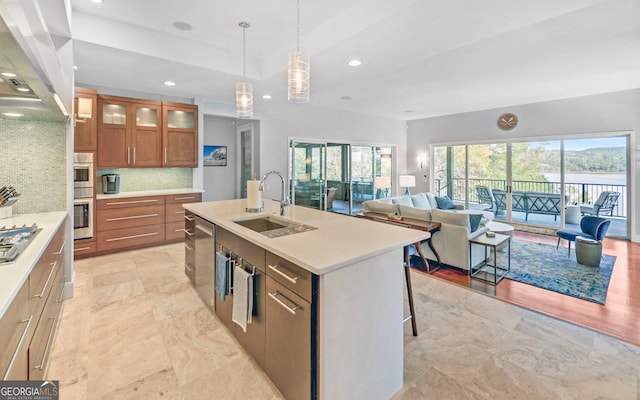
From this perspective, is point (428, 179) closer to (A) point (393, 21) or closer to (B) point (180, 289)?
(A) point (393, 21)

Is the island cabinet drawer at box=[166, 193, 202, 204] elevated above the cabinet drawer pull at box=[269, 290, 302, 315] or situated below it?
above

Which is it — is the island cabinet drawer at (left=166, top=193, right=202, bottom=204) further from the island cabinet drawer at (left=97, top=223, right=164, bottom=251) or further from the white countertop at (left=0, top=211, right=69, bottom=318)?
the white countertop at (left=0, top=211, right=69, bottom=318)

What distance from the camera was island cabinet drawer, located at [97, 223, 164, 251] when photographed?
4441 mm

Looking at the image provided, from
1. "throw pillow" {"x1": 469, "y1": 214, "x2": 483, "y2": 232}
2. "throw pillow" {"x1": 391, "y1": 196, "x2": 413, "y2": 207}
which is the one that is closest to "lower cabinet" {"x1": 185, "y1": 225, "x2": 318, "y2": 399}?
"throw pillow" {"x1": 469, "y1": 214, "x2": 483, "y2": 232}

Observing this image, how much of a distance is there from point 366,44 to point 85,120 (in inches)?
160

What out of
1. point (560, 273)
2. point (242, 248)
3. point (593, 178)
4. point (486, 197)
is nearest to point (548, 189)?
point (593, 178)

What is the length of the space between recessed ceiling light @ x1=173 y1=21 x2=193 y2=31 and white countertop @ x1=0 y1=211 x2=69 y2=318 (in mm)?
2375

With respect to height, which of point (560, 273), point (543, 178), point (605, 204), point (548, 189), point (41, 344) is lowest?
point (560, 273)

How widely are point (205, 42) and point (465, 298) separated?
4.41 meters

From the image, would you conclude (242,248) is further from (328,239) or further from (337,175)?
(337,175)

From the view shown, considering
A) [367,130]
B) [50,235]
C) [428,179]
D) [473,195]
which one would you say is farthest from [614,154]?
[50,235]

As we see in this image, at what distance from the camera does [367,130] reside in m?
8.09

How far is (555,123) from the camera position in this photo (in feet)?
21.0

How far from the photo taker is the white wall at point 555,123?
5594 mm
